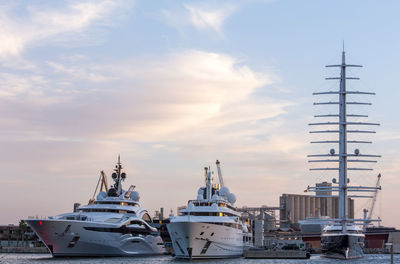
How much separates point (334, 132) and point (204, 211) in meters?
40.8

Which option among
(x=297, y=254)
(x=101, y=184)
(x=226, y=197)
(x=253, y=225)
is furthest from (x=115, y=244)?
(x=101, y=184)

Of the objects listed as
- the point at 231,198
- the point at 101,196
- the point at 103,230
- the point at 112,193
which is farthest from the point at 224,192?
A: the point at 103,230

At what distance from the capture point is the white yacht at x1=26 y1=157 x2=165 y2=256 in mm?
102188

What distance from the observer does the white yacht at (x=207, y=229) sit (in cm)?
9319

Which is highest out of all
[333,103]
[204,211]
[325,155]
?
[333,103]

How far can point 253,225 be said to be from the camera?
146 meters

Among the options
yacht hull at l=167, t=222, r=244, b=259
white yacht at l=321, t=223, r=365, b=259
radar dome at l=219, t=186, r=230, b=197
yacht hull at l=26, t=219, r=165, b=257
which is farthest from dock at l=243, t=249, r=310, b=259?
yacht hull at l=26, t=219, r=165, b=257

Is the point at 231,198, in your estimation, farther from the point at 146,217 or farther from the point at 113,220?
the point at 113,220

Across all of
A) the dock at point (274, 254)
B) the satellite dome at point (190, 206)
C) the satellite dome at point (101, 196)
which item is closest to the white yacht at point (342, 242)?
A: the dock at point (274, 254)

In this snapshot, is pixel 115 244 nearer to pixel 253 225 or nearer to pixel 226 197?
pixel 226 197

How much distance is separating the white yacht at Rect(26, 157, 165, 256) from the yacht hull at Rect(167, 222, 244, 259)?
1408cm

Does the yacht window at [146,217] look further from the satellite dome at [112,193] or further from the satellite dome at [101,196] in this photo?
the satellite dome at [101,196]

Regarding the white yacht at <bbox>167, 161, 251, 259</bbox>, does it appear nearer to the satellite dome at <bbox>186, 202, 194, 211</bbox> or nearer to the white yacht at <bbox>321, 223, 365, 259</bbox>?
the satellite dome at <bbox>186, 202, 194, 211</bbox>

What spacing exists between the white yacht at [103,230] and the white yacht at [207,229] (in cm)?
1196
